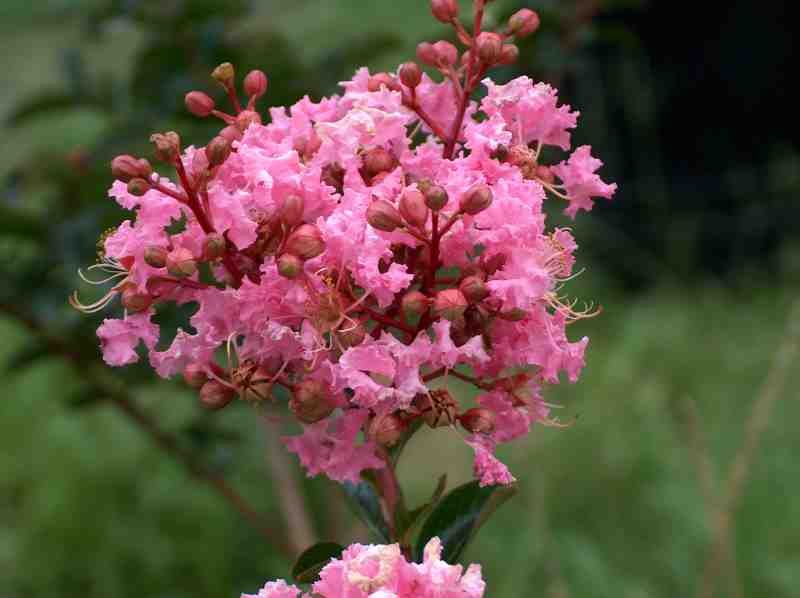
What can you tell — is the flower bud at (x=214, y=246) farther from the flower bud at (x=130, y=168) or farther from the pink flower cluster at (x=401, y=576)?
the pink flower cluster at (x=401, y=576)

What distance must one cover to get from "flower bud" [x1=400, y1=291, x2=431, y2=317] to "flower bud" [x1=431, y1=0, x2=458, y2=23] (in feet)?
0.79

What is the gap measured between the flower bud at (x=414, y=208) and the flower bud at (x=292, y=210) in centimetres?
7

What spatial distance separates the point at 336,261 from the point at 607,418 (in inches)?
83.7

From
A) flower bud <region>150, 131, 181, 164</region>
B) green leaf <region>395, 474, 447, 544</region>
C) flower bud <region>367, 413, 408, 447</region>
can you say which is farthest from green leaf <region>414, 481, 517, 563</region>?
flower bud <region>150, 131, 181, 164</region>

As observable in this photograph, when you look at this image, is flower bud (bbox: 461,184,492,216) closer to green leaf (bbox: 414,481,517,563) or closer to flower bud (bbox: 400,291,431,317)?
flower bud (bbox: 400,291,431,317)

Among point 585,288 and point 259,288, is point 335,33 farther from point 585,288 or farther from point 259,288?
point 259,288

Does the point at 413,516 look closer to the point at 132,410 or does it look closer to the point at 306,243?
the point at 306,243

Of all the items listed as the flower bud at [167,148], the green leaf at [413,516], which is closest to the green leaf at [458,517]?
the green leaf at [413,516]

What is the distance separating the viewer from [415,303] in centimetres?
80

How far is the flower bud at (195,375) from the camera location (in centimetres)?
86

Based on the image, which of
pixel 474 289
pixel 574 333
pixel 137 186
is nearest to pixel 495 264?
pixel 474 289

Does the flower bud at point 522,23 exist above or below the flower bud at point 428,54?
above

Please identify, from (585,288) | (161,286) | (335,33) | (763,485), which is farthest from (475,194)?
(585,288)

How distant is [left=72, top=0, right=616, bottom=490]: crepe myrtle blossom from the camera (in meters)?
0.80
